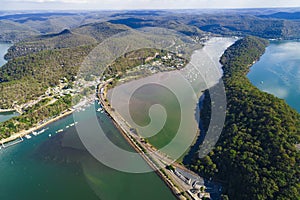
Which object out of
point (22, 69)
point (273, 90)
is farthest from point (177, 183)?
point (22, 69)

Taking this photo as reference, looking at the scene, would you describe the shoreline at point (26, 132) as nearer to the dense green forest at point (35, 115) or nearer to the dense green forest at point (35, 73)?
the dense green forest at point (35, 115)

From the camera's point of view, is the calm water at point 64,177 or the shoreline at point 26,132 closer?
the calm water at point 64,177

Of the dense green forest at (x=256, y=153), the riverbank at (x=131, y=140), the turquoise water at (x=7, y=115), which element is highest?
the dense green forest at (x=256, y=153)

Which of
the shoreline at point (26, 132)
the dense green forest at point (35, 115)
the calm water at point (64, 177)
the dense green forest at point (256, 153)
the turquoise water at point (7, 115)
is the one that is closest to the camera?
the dense green forest at point (256, 153)

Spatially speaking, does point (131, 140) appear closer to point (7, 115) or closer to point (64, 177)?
point (64, 177)

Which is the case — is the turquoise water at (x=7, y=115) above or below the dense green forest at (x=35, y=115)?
below

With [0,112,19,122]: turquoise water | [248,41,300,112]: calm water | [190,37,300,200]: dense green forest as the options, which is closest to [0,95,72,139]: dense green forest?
[0,112,19,122]: turquoise water

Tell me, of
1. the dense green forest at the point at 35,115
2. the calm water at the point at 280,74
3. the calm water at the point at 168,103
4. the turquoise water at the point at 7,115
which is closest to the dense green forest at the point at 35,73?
the turquoise water at the point at 7,115

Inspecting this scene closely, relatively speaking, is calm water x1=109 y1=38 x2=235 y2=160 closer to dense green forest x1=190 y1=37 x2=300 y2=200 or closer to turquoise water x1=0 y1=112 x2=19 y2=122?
dense green forest x1=190 y1=37 x2=300 y2=200
